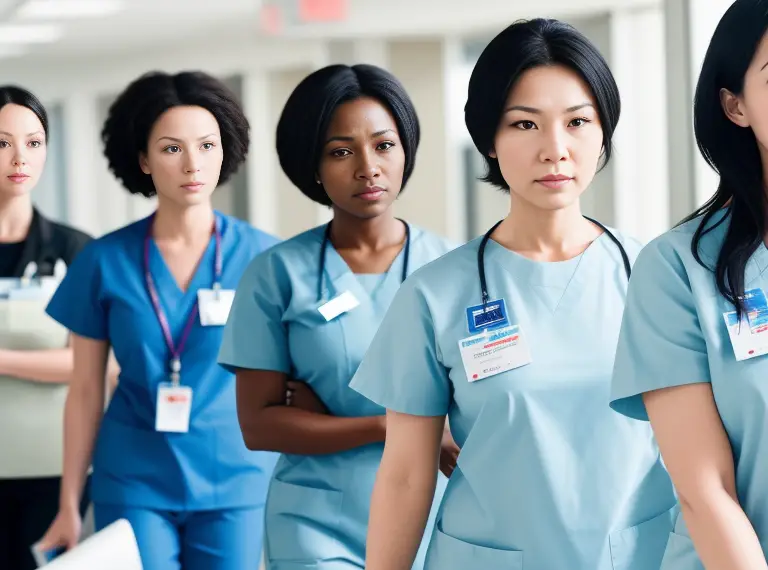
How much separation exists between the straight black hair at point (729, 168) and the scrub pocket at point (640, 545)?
0.38 m

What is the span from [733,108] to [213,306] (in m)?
1.22

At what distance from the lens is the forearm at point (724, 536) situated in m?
1.15

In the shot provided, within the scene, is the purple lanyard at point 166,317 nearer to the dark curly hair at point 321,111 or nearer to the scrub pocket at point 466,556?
the dark curly hair at point 321,111

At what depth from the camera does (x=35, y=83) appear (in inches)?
361

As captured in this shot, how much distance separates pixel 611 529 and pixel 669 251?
0.40 m

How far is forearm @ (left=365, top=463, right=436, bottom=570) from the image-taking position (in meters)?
1.48

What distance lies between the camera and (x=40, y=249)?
8.25 ft

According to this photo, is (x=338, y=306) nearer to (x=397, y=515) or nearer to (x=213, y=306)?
(x=213, y=306)

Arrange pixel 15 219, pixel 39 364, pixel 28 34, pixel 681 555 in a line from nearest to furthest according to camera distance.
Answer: pixel 681 555
pixel 15 219
pixel 39 364
pixel 28 34

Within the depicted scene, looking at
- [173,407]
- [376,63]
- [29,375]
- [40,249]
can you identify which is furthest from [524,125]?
[376,63]

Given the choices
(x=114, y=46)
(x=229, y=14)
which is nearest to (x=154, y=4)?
(x=229, y=14)

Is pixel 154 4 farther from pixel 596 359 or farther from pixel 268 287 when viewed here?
pixel 596 359

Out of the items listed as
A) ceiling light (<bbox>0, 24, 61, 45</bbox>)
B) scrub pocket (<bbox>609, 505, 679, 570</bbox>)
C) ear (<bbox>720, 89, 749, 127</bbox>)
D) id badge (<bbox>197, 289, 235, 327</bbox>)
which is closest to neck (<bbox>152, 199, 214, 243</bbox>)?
id badge (<bbox>197, 289, 235, 327</bbox>)

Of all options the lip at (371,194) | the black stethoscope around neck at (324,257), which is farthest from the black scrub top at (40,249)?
the lip at (371,194)
